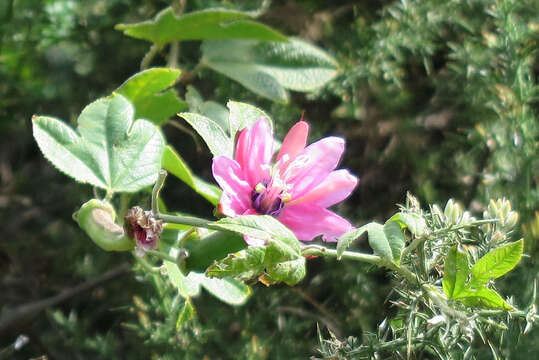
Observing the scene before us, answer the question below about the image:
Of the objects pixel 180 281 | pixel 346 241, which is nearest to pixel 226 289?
pixel 180 281

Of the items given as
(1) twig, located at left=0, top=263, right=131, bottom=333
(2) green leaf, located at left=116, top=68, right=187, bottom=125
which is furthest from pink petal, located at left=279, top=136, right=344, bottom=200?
(1) twig, located at left=0, top=263, right=131, bottom=333

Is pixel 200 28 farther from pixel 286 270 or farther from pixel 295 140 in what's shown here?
pixel 286 270

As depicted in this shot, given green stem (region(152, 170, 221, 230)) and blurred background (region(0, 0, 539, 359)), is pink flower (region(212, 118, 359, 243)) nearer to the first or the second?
green stem (region(152, 170, 221, 230))

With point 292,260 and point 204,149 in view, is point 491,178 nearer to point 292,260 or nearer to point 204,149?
point 204,149

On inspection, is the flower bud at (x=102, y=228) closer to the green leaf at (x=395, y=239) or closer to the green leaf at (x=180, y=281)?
the green leaf at (x=180, y=281)

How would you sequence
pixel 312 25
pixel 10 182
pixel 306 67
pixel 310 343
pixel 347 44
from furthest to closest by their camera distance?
pixel 10 182 < pixel 312 25 < pixel 347 44 < pixel 306 67 < pixel 310 343

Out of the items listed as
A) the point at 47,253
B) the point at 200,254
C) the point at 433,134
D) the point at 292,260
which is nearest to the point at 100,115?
the point at 200,254

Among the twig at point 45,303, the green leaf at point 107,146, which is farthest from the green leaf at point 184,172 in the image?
the twig at point 45,303
